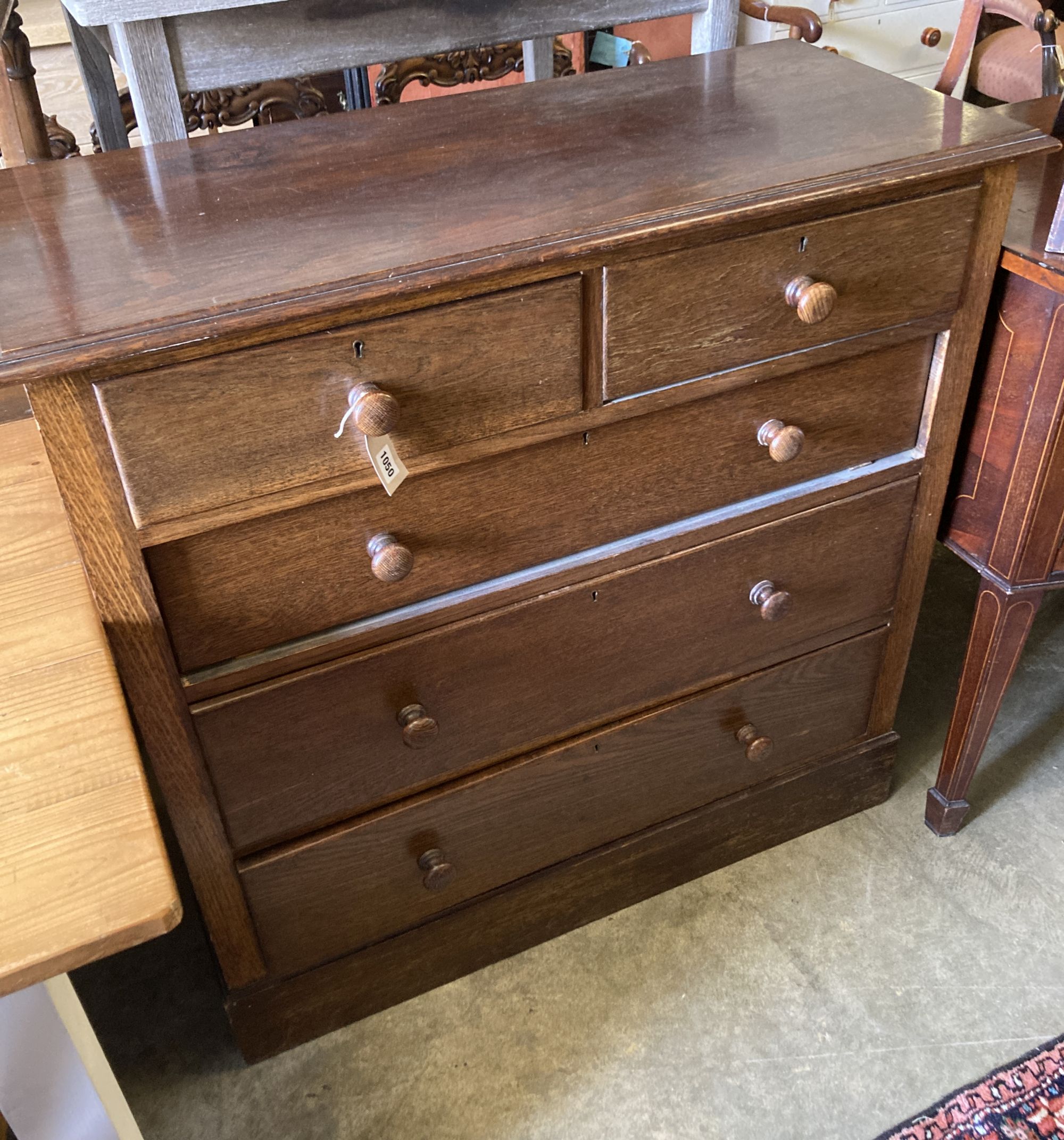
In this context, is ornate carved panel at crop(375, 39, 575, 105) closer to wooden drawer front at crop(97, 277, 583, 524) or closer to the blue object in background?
the blue object in background

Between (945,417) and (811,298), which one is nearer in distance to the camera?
(811,298)

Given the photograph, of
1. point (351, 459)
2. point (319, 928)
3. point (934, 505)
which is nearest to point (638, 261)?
point (351, 459)

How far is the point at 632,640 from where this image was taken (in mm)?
1168

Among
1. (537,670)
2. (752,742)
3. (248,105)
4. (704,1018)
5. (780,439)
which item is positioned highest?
(248,105)

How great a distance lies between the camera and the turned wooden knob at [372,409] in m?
0.84

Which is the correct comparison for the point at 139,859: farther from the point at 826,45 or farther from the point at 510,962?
the point at 826,45

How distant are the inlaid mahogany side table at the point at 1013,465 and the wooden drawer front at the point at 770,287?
4.2 inches

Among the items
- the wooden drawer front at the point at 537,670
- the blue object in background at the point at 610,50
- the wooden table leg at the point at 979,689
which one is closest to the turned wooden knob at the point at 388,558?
the wooden drawer front at the point at 537,670

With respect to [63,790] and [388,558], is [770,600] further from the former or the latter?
[63,790]

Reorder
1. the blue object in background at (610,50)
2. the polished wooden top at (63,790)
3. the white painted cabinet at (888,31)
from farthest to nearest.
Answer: the white painted cabinet at (888,31) < the blue object in background at (610,50) < the polished wooden top at (63,790)

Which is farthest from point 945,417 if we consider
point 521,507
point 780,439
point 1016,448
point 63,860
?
point 63,860

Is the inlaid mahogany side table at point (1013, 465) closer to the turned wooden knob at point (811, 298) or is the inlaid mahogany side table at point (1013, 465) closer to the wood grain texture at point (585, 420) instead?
the wood grain texture at point (585, 420)

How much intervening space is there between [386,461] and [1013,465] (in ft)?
2.35

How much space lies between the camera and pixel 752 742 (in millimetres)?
1329
